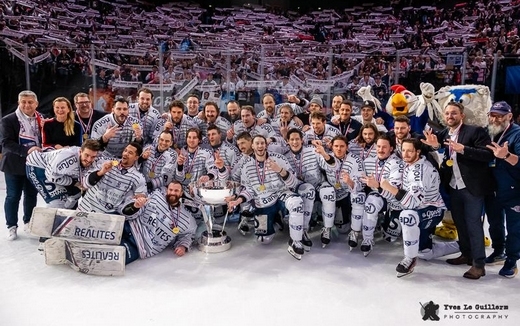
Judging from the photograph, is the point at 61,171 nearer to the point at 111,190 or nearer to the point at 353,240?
the point at 111,190

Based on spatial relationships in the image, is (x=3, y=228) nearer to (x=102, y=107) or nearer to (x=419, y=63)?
(x=102, y=107)

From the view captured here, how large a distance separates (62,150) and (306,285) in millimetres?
2209

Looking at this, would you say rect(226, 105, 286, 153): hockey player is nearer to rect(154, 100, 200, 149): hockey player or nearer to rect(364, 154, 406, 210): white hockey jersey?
rect(154, 100, 200, 149): hockey player

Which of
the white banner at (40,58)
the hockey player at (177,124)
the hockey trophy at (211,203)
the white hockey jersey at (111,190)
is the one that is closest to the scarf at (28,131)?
the white hockey jersey at (111,190)

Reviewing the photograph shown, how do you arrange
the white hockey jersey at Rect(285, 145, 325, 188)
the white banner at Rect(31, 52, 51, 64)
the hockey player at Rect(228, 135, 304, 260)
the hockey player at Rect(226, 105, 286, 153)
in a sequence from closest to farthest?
the hockey player at Rect(228, 135, 304, 260), the white hockey jersey at Rect(285, 145, 325, 188), the hockey player at Rect(226, 105, 286, 153), the white banner at Rect(31, 52, 51, 64)

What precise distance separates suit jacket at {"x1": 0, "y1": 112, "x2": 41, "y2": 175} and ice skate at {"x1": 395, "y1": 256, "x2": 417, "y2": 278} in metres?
3.15

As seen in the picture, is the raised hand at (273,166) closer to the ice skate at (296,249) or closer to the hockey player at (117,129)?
the ice skate at (296,249)

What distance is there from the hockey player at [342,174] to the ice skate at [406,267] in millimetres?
535

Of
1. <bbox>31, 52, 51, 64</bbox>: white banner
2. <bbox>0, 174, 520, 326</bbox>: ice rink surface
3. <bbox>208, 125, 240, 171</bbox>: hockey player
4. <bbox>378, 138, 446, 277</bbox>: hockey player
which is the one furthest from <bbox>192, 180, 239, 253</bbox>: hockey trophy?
<bbox>31, 52, 51, 64</bbox>: white banner

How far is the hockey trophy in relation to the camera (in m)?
3.78

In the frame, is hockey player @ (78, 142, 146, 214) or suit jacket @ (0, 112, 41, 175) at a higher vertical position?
suit jacket @ (0, 112, 41, 175)

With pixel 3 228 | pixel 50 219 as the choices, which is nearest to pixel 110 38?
pixel 3 228

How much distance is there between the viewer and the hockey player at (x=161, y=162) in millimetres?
4191

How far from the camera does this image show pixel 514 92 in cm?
794
